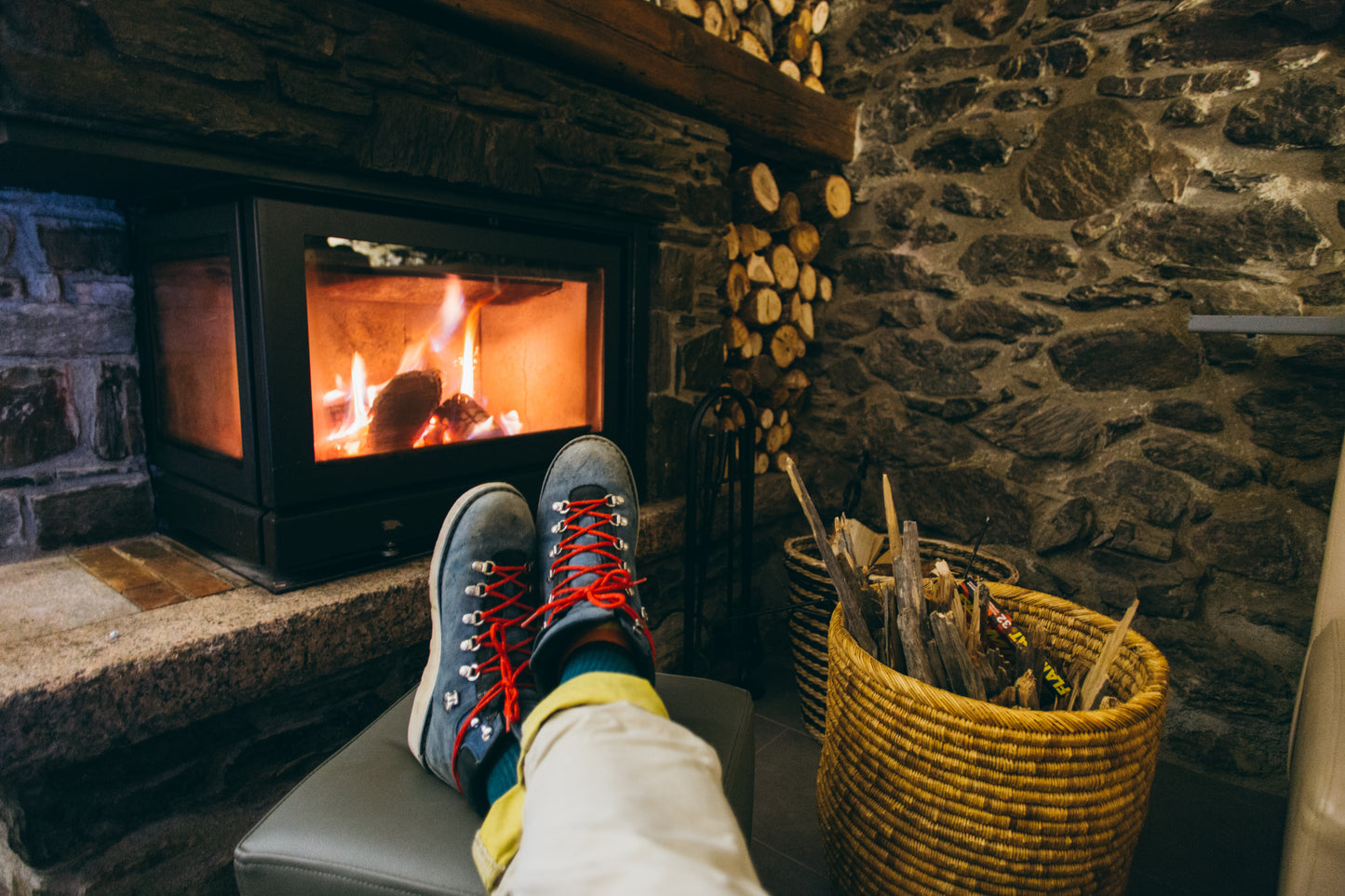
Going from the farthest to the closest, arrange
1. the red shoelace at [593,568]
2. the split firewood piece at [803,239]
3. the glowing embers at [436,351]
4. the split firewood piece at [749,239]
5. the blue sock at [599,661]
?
the split firewood piece at [803,239] < the split firewood piece at [749,239] < the glowing embers at [436,351] < the red shoelace at [593,568] < the blue sock at [599,661]

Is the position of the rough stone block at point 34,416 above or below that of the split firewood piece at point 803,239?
below

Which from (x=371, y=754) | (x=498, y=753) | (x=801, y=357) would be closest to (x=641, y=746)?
(x=498, y=753)

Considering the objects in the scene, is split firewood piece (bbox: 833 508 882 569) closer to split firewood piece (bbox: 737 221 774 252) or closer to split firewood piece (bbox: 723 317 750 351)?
split firewood piece (bbox: 723 317 750 351)

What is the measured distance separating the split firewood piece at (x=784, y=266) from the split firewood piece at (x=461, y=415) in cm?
96

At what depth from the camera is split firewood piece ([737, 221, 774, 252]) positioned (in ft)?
6.26

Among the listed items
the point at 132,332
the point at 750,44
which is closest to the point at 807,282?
the point at 750,44

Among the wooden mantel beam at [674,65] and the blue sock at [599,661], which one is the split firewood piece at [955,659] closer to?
the blue sock at [599,661]

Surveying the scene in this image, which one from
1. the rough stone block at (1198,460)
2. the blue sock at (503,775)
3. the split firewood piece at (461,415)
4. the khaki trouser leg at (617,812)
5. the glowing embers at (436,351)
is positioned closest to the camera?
the khaki trouser leg at (617,812)

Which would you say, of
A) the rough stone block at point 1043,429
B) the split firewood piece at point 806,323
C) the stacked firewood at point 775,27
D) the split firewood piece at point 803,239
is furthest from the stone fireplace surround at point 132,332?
the rough stone block at point 1043,429

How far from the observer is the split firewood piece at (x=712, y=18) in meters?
1.68

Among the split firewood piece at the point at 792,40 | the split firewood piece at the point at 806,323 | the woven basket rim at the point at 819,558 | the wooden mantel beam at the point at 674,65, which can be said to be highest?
the split firewood piece at the point at 792,40

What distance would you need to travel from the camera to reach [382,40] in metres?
1.09

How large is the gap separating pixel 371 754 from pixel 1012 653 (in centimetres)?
94

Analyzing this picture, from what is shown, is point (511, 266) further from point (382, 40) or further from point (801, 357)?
point (801, 357)
